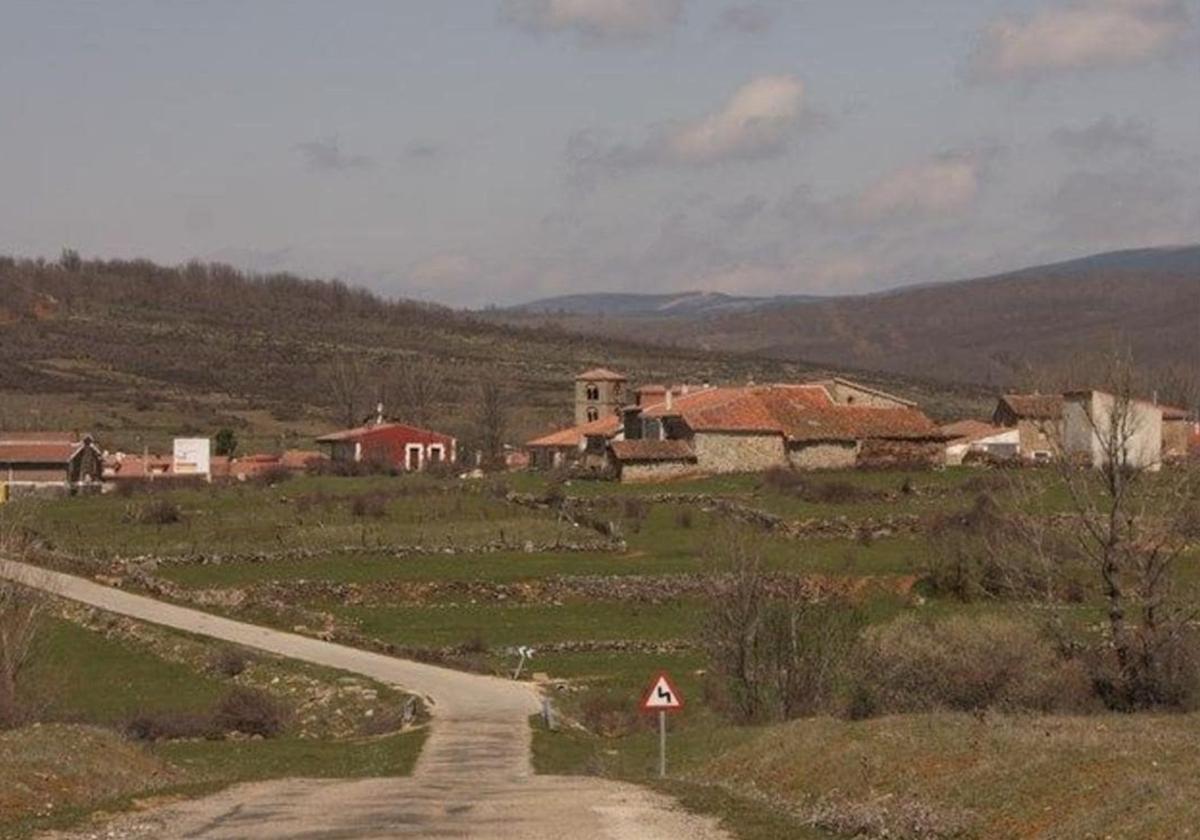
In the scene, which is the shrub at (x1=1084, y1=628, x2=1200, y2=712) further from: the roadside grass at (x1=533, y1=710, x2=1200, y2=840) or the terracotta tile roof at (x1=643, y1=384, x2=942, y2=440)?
the terracotta tile roof at (x1=643, y1=384, x2=942, y2=440)

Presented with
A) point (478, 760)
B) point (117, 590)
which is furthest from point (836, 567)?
point (478, 760)

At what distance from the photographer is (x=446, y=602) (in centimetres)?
6072

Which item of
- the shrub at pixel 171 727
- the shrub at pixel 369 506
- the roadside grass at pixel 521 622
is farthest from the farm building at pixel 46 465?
the shrub at pixel 171 727

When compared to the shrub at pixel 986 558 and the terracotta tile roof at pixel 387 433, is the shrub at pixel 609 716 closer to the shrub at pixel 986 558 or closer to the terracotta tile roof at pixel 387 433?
the shrub at pixel 986 558

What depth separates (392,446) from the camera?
11019 centimetres

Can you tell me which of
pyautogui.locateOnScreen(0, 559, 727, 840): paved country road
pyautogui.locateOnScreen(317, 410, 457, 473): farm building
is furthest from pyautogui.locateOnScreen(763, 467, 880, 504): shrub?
pyautogui.locateOnScreen(0, 559, 727, 840): paved country road

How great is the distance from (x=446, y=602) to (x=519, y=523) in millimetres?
13628

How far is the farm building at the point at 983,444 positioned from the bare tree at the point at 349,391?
4825cm

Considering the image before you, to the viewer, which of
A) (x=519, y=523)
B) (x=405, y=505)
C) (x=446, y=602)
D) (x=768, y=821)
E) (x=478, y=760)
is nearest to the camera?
(x=768, y=821)

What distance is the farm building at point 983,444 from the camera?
92637mm

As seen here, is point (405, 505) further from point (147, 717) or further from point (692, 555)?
point (147, 717)

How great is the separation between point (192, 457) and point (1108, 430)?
229ft

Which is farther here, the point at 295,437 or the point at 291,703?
the point at 295,437

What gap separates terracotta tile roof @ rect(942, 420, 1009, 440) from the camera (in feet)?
322
